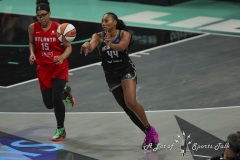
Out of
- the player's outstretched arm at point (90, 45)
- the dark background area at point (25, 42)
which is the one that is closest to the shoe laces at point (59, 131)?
the player's outstretched arm at point (90, 45)

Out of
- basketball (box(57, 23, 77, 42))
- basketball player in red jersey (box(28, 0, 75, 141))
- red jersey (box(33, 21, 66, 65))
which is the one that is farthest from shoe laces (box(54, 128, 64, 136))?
basketball (box(57, 23, 77, 42))

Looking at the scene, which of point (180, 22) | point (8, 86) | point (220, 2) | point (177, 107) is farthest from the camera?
point (220, 2)

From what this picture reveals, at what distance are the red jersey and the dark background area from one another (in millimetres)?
3784

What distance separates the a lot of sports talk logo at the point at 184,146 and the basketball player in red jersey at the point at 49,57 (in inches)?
59.5

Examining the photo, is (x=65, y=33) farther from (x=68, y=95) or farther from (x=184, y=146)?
(x=184, y=146)

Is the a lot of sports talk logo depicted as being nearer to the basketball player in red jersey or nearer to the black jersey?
the black jersey

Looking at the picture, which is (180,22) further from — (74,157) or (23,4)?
(74,157)

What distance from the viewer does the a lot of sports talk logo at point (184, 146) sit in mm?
11344

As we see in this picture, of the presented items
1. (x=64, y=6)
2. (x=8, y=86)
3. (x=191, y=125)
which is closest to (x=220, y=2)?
(x=64, y=6)

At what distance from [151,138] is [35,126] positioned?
91.5 inches

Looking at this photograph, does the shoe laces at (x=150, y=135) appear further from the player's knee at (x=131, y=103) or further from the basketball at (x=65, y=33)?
the basketball at (x=65, y=33)

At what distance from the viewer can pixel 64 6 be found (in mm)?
23297

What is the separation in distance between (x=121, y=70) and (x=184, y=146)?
1.40 metres

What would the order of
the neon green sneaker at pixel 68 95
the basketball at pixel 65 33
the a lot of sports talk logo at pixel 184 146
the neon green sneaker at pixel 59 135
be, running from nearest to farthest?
the a lot of sports talk logo at pixel 184 146
the basketball at pixel 65 33
the neon green sneaker at pixel 59 135
the neon green sneaker at pixel 68 95
